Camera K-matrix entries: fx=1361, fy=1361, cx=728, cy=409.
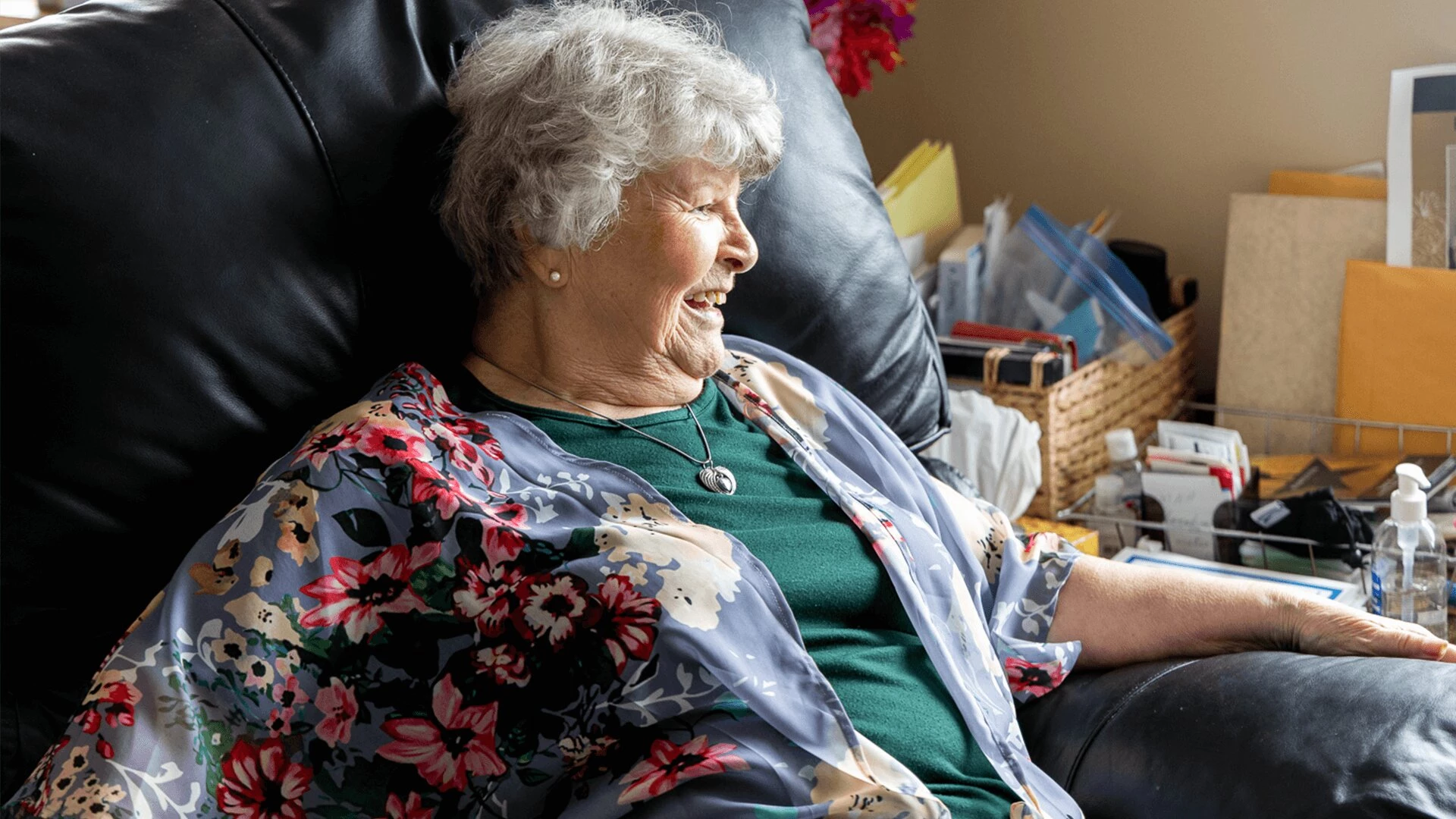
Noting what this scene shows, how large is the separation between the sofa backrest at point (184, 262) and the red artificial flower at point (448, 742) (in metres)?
0.23

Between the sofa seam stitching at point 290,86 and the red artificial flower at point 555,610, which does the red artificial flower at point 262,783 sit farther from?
the sofa seam stitching at point 290,86

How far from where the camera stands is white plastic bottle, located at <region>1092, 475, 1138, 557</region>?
6.34ft

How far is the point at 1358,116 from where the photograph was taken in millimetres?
2109

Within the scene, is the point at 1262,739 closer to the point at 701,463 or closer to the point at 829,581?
the point at 829,581

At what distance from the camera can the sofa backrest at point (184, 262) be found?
38.6 inches

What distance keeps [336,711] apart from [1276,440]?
5.43 feet

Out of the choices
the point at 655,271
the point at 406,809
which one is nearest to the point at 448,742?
the point at 406,809

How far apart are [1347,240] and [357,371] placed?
61.4 inches

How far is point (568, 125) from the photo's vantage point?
1.17 m

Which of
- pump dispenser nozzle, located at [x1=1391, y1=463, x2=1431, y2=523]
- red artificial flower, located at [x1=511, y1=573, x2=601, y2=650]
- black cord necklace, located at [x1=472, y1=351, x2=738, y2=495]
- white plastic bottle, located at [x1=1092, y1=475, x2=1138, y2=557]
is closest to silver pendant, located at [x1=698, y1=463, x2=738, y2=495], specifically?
black cord necklace, located at [x1=472, y1=351, x2=738, y2=495]

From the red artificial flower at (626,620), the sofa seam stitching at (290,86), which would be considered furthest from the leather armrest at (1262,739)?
the sofa seam stitching at (290,86)

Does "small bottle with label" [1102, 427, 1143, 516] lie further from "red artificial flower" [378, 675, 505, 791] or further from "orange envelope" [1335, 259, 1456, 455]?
"red artificial flower" [378, 675, 505, 791]

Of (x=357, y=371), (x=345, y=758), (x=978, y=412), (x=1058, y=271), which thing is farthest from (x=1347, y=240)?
(x=345, y=758)

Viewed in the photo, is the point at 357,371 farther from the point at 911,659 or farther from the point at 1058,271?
the point at 1058,271
